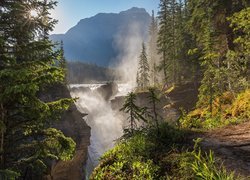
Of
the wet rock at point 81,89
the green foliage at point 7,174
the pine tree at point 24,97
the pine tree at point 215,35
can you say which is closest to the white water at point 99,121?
the wet rock at point 81,89

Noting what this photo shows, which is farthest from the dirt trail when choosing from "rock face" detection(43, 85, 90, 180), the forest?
"rock face" detection(43, 85, 90, 180)

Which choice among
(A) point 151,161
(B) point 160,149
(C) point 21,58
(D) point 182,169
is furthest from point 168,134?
(C) point 21,58

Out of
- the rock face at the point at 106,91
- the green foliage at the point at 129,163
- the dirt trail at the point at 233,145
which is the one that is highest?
the dirt trail at the point at 233,145

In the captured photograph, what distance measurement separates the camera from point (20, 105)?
977 cm

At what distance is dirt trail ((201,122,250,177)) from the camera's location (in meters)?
5.81

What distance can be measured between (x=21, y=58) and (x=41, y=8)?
3.41m

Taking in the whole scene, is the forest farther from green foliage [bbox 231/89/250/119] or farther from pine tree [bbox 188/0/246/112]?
pine tree [bbox 188/0/246/112]

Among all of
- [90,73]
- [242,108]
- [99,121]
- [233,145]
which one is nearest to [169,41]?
[99,121]

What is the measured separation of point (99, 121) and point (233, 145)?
44.3 meters

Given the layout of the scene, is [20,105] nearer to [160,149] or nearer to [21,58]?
[21,58]

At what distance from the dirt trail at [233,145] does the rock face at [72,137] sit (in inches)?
735

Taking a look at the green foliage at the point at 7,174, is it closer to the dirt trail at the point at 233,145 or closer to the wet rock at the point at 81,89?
the dirt trail at the point at 233,145

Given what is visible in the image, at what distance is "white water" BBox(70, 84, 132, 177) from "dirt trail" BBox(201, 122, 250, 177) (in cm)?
3105

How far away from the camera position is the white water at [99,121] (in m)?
43.5
